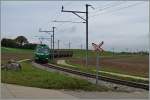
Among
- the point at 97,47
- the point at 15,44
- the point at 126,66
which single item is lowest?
the point at 126,66

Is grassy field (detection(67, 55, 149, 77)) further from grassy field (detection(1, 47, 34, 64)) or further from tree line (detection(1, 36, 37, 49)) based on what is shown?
tree line (detection(1, 36, 37, 49))

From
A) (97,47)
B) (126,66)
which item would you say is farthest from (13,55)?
(97,47)

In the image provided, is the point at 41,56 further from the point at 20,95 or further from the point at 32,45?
the point at 32,45

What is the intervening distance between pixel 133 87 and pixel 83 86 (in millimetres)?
3422

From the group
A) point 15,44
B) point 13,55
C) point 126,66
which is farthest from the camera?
point 15,44

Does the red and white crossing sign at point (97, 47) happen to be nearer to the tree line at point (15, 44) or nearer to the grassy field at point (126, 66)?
the grassy field at point (126, 66)

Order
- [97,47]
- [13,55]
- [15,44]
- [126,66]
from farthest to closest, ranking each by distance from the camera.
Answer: [15,44] < [13,55] < [126,66] < [97,47]

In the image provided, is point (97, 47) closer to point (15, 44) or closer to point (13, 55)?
point (13, 55)

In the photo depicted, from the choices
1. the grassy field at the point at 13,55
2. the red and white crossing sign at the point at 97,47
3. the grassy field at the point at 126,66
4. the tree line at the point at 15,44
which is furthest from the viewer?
the tree line at the point at 15,44

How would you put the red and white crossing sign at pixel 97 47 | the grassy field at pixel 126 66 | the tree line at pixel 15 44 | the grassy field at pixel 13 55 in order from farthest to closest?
the tree line at pixel 15 44 → the grassy field at pixel 13 55 → the grassy field at pixel 126 66 → the red and white crossing sign at pixel 97 47

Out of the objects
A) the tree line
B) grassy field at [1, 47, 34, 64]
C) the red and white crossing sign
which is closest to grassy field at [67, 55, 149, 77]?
grassy field at [1, 47, 34, 64]

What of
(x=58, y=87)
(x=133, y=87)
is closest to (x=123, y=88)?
(x=133, y=87)

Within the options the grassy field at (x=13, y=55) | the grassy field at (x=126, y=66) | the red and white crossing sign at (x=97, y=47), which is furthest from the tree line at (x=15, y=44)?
the red and white crossing sign at (x=97, y=47)

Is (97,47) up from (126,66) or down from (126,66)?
up
